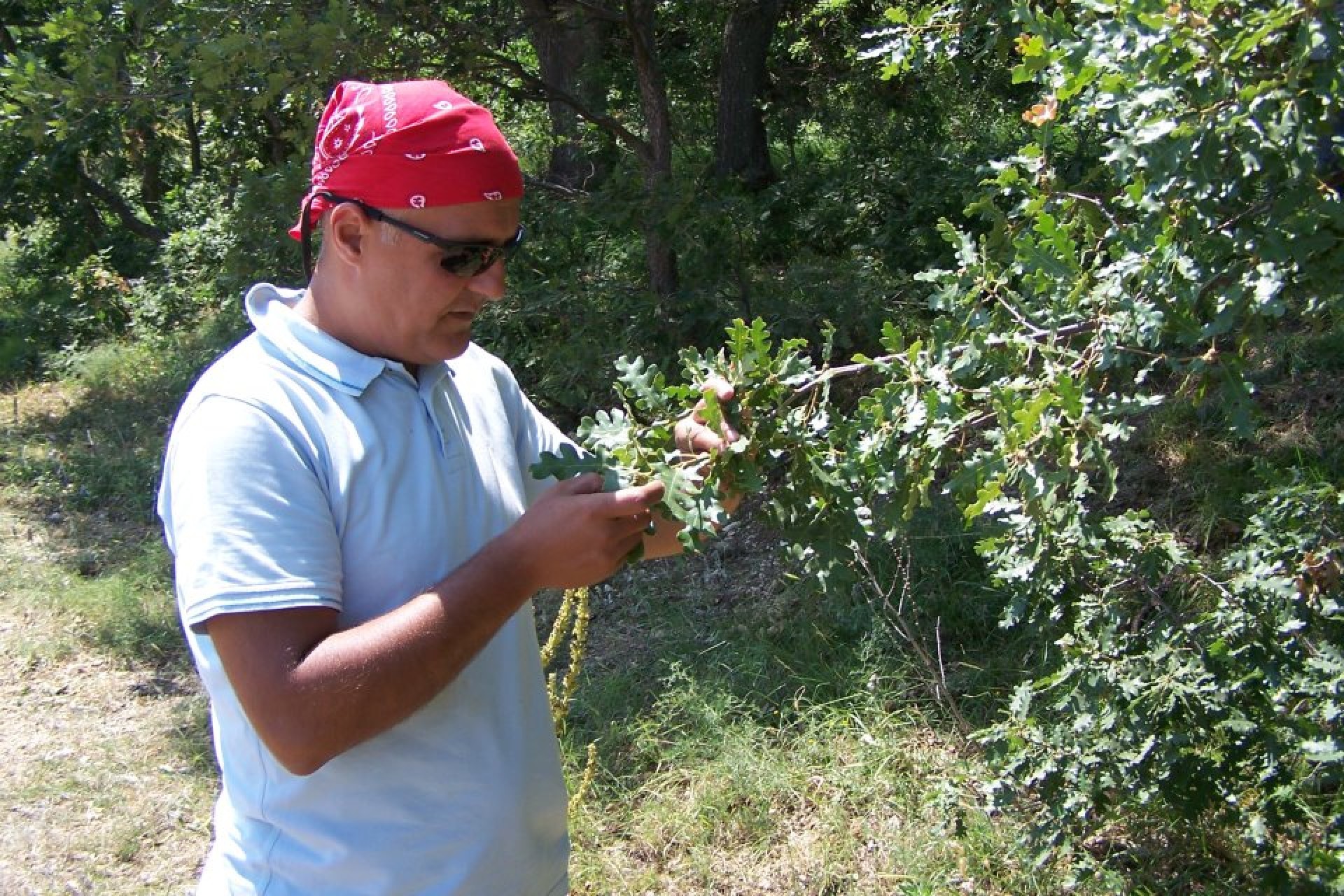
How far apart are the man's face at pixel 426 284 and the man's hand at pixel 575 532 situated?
272 millimetres

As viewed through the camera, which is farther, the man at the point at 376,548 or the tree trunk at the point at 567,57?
the tree trunk at the point at 567,57

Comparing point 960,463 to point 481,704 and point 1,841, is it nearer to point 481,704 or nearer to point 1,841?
point 481,704

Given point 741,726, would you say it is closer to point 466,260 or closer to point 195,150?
point 466,260

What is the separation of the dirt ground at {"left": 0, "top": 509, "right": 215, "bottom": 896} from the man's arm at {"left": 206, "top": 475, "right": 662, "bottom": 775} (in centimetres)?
274

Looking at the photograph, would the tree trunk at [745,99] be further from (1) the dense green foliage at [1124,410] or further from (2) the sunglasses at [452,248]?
(2) the sunglasses at [452,248]

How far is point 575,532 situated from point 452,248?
1.35 ft

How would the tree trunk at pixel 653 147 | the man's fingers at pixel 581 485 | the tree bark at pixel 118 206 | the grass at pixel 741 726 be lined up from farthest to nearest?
the tree bark at pixel 118 206, the tree trunk at pixel 653 147, the grass at pixel 741 726, the man's fingers at pixel 581 485

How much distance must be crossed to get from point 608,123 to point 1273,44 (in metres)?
4.44

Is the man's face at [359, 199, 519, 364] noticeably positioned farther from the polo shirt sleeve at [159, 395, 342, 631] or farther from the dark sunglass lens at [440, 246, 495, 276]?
the polo shirt sleeve at [159, 395, 342, 631]

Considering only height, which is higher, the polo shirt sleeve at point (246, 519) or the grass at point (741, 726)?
the polo shirt sleeve at point (246, 519)

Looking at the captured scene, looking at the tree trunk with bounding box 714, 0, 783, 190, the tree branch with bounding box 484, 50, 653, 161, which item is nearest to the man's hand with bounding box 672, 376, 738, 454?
the tree branch with bounding box 484, 50, 653, 161

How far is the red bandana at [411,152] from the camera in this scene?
1.67 metres

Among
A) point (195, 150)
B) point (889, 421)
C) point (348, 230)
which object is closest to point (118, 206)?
point (195, 150)

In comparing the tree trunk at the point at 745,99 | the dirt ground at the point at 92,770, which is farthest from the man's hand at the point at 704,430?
the tree trunk at the point at 745,99
